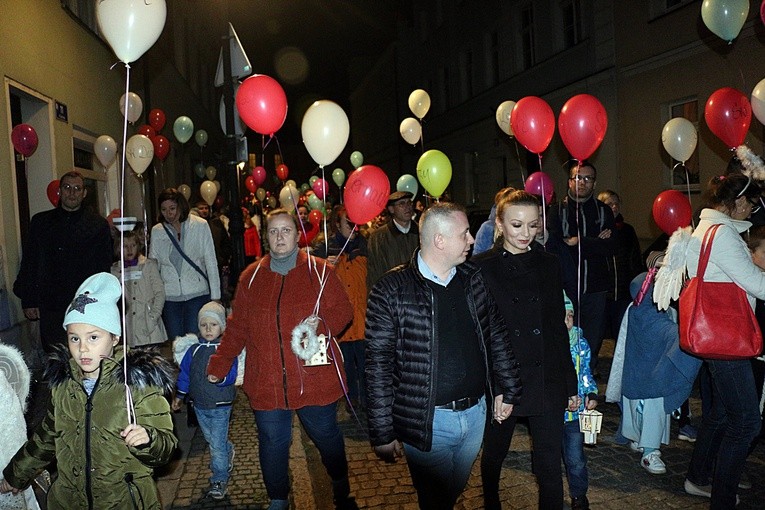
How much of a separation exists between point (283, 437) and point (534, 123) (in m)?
3.83

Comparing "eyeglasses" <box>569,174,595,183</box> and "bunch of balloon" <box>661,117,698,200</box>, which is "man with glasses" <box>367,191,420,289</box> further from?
"bunch of balloon" <box>661,117,698,200</box>

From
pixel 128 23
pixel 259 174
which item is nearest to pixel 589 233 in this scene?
pixel 128 23

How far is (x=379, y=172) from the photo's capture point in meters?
5.32

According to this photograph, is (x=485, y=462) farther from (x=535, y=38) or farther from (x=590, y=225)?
(x=535, y=38)

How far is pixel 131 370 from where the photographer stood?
283 cm

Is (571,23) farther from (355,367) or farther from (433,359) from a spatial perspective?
(433,359)

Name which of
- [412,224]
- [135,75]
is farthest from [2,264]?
[135,75]

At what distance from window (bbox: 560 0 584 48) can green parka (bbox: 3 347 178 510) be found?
630 inches

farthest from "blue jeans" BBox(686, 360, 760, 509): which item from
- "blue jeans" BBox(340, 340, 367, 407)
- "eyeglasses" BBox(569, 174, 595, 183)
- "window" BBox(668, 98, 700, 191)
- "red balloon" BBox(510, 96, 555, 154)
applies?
"window" BBox(668, 98, 700, 191)

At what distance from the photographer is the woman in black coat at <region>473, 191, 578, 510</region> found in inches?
146

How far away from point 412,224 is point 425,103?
802 cm

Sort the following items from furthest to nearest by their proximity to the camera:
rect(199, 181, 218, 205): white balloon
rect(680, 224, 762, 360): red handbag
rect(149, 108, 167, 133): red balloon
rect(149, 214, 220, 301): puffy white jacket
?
rect(199, 181, 218, 205): white balloon → rect(149, 108, 167, 133): red balloon → rect(149, 214, 220, 301): puffy white jacket → rect(680, 224, 762, 360): red handbag

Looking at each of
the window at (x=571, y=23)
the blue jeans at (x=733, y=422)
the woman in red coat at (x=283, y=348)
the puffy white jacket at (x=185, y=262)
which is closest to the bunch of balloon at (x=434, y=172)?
the puffy white jacket at (x=185, y=262)

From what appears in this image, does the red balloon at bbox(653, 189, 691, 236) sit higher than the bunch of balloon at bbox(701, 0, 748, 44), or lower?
lower
